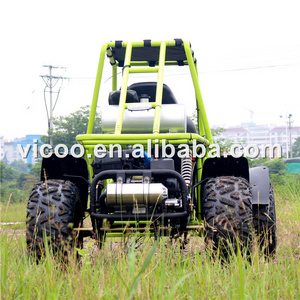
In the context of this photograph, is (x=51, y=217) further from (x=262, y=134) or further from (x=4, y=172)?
(x=262, y=134)

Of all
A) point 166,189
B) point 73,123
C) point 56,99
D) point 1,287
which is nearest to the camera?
point 1,287

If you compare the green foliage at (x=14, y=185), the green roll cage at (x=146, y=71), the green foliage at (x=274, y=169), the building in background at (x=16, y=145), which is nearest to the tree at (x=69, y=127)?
the green foliage at (x=14, y=185)

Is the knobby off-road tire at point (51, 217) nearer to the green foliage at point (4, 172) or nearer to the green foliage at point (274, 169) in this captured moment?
the green foliage at point (274, 169)

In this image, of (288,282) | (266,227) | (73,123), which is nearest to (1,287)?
(288,282)

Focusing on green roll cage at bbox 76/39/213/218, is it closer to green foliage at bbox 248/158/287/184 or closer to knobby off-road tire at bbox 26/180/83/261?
→ knobby off-road tire at bbox 26/180/83/261

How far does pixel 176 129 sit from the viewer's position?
456cm

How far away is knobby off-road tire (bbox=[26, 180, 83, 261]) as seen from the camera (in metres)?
3.78

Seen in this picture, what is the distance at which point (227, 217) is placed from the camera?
3721 millimetres

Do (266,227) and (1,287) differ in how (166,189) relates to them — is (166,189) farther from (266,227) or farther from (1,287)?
(1,287)

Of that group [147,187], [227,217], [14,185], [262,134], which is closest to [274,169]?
[227,217]

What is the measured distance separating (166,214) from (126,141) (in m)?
0.77

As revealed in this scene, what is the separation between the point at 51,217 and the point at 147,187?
830 millimetres

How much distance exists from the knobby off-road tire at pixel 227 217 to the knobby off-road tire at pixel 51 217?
1.06m

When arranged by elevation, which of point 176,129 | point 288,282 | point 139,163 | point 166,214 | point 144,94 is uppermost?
point 144,94
